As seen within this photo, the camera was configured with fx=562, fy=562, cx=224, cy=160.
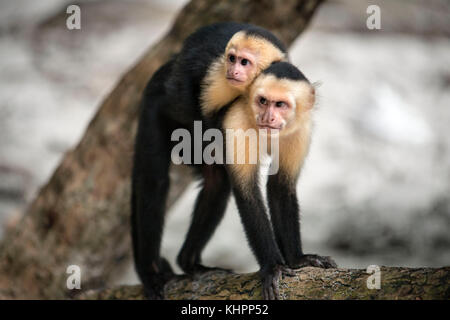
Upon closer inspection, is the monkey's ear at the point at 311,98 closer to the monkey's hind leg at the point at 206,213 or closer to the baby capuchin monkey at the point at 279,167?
the baby capuchin monkey at the point at 279,167

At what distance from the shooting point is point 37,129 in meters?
9.27

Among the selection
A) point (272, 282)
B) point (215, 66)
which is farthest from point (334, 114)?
point (272, 282)

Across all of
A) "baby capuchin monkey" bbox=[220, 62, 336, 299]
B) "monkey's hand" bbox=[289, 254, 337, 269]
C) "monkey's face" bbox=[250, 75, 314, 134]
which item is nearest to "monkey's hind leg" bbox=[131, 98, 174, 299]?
"baby capuchin monkey" bbox=[220, 62, 336, 299]

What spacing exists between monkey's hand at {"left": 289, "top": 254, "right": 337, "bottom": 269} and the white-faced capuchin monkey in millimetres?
736

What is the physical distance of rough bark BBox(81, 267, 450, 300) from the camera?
9.73ft

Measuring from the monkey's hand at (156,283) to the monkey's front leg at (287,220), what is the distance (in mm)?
969

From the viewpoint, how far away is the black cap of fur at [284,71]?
3.55m

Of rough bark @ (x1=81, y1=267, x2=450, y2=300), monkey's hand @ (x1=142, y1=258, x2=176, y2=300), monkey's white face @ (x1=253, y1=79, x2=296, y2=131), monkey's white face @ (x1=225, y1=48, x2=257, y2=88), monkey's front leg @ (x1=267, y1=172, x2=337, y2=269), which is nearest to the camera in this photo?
rough bark @ (x1=81, y1=267, x2=450, y2=300)

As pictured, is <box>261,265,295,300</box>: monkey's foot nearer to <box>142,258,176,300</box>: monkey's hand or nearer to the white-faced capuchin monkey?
the white-faced capuchin monkey

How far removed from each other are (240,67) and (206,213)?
1.28 m

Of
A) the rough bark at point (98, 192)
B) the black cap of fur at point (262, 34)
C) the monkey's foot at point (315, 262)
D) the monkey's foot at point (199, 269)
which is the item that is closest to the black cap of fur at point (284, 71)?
the black cap of fur at point (262, 34)

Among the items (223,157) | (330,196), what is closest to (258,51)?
(223,157)
